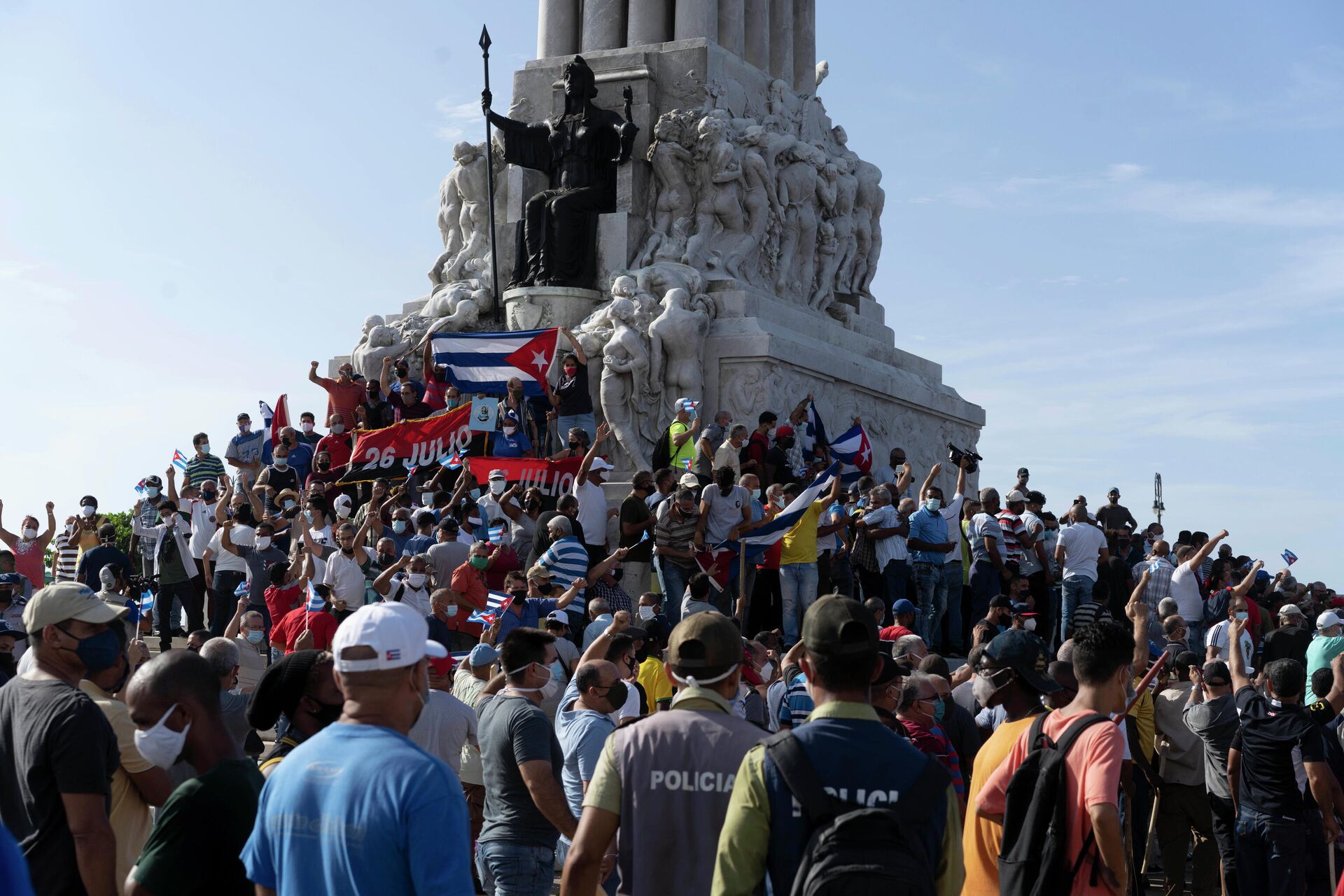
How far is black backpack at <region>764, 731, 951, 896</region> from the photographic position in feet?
12.2

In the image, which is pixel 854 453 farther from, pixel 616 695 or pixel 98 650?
pixel 98 650

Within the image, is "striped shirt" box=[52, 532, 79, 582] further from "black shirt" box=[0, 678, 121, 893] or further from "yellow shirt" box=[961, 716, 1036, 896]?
"yellow shirt" box=[961, 716, 1036, 896]

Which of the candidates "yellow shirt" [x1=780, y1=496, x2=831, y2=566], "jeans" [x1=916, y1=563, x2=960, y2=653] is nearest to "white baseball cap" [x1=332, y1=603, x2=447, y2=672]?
"yellow shirt" [x1=780, y1=496, x2=831, y2=566]

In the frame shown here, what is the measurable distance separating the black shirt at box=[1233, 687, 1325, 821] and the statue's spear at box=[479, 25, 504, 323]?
15612 millimetres

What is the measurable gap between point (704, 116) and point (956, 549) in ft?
30.6

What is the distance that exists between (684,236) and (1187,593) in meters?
9.37

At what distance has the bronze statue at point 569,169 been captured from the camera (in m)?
23.3

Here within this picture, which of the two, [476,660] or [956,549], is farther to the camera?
[956,549]

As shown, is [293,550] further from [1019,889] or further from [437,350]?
[1019,889]

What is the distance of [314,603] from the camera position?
39.2 ft

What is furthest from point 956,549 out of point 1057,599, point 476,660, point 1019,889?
point 1019,889

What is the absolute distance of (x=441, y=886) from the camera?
370 cm

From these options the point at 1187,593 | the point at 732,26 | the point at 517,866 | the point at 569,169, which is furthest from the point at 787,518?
the point at 732,26

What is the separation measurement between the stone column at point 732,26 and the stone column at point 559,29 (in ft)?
8.04
